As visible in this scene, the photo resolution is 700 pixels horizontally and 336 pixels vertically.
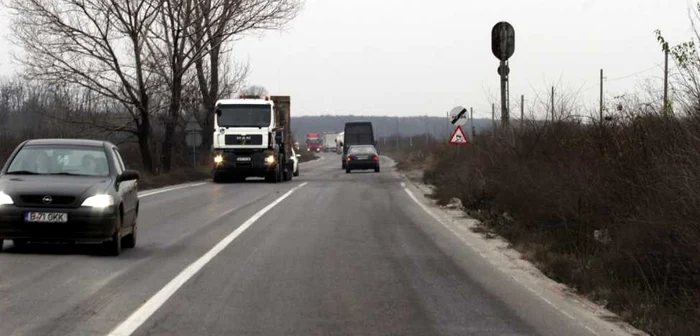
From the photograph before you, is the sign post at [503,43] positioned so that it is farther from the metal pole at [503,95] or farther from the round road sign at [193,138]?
the round road sign at [193,138]

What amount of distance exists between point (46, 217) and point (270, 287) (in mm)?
3636

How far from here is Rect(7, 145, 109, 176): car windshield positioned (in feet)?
45.0

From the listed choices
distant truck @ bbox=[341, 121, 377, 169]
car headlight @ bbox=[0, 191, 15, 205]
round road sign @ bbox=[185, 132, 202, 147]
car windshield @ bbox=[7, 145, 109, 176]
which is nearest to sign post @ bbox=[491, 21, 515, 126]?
car windshield @ bbox=[7, 145, 109, 176]

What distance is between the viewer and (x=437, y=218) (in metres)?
22.3

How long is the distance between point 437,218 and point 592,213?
720 cm

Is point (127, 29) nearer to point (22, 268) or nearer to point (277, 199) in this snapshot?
point (277, 199)

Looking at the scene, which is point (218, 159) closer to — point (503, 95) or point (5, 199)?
point (503, 95)

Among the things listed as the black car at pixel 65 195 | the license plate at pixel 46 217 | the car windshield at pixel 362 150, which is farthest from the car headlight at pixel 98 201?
the car windshield at pixel 362 150

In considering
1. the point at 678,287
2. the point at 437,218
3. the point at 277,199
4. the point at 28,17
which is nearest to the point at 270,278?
the point at 678,287

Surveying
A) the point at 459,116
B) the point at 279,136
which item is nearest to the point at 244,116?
the point at 279,136

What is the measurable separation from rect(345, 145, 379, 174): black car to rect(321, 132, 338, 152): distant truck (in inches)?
4469

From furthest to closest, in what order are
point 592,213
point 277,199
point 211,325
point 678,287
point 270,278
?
point 277,199 < point 592,213 < point 270,278 < point 678,287 < point 211,325

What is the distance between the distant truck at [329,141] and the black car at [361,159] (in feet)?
372

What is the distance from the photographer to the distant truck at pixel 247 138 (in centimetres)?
4053
